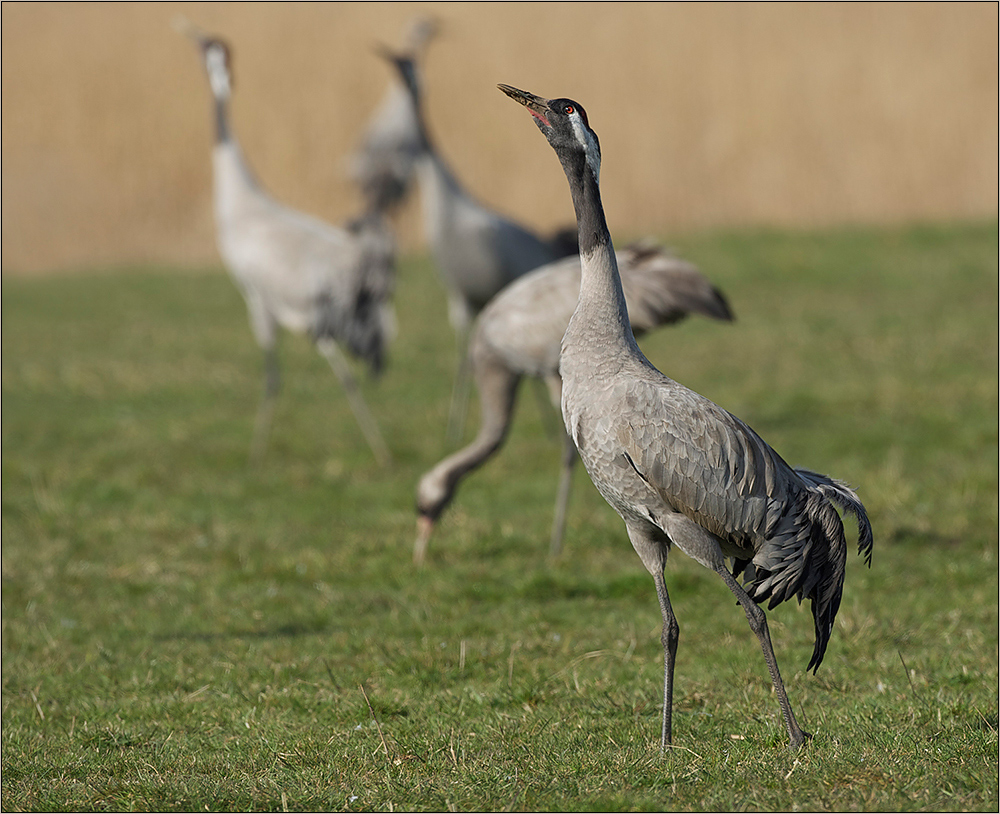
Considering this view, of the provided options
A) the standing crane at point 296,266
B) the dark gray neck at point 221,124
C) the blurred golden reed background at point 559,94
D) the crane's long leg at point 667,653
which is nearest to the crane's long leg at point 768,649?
the crane's long leg at point 667,653

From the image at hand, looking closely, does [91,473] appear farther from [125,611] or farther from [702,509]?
[702,509]

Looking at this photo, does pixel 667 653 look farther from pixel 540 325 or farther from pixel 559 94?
pixel 559 94

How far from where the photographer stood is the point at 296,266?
10172 mm

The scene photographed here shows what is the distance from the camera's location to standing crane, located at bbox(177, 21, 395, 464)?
10195 millimetres

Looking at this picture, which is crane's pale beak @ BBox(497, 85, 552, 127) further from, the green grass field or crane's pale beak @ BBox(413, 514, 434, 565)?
crane's pale beak @ BBox(413, 514, 434, 565)

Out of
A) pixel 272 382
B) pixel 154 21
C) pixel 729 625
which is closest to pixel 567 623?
pixel 729 625

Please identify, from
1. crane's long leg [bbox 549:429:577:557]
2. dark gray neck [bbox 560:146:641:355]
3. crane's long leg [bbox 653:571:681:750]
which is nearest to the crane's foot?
crane's long leg [bbox 653:571:681:750]

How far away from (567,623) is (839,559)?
2107 millimetres

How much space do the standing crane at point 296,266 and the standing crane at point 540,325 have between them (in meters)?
2.45

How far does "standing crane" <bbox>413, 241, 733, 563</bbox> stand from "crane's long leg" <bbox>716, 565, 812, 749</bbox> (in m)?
2.78

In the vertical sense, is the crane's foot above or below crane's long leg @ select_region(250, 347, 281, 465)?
above

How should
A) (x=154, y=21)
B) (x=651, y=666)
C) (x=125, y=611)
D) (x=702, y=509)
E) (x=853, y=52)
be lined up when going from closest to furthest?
(x=702, y=509) < (x=651, y=666) < (x=125, y=611) < (x=853, y=52) < (x=154, y=21)

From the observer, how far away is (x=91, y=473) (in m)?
9.76

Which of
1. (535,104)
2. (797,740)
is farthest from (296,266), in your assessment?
(797,740)
